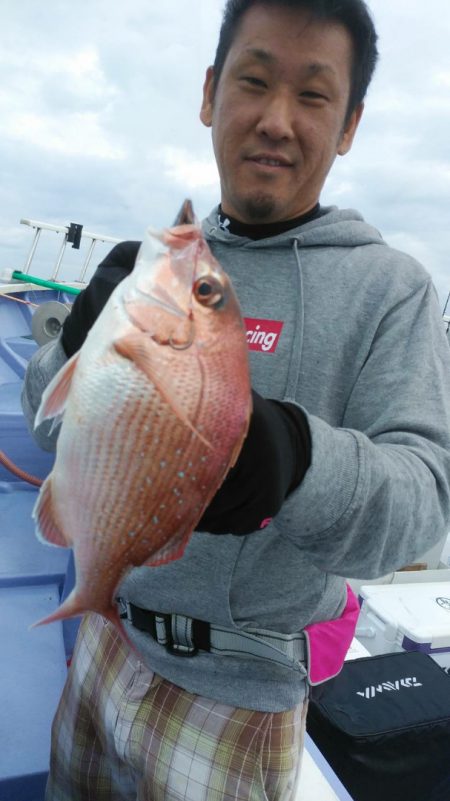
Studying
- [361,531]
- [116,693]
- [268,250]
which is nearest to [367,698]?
[116,693]

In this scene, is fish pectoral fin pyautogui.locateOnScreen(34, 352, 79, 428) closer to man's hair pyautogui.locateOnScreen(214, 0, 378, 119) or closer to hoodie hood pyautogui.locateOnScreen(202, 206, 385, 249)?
hoodie hood pyautogui.locateOnScreen(202, 206, 385, 249)

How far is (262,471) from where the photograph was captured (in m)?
1.08

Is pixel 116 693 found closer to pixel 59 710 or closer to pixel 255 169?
pixel 59 710

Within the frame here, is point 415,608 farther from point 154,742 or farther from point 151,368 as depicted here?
point 151,368

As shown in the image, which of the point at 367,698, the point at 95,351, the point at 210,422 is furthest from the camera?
the point at 367,698

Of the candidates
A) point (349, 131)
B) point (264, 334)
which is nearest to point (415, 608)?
point (264, 334)

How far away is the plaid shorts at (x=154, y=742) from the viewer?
66.8 inches

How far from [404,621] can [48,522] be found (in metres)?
3.48

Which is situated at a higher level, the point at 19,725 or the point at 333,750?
the point at 19,725

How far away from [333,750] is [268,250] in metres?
2.61

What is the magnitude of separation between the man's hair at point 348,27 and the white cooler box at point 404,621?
3441mm

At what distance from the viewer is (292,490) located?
1158 millimetres

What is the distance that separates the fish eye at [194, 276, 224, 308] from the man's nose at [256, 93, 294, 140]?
0.73m

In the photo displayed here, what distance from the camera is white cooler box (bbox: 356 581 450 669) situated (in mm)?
3836
